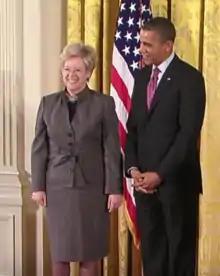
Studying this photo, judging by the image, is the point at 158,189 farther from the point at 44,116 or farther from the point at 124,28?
the point at 124,28

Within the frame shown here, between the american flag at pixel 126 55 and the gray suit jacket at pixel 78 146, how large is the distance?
0.56 m

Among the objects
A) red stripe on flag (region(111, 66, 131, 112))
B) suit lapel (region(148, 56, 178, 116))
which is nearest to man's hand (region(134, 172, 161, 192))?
suit lapel (region(148, 56, 178, 116))

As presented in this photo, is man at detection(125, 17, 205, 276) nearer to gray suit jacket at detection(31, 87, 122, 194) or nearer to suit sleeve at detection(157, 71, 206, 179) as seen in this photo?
suit sleeve at detection(157, 71, 206, 179)

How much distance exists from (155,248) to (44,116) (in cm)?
80

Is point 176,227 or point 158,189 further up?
point 158,189

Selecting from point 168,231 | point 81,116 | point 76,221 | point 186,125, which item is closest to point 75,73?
point 81,116

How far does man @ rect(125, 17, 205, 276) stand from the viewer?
267cm

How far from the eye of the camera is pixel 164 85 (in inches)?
106

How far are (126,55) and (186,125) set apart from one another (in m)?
0.80

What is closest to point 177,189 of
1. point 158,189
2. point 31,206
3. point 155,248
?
point 158,189

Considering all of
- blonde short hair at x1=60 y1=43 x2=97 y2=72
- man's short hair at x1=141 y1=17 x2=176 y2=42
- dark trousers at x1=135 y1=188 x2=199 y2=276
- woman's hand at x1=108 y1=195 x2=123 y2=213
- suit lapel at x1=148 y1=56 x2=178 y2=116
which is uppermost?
man's short hair at x1=141 y1=17 x2=176 y2=42

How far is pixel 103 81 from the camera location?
11.5ft

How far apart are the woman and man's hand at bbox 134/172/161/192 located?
0.12 metres

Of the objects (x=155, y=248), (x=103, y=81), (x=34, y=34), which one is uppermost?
(x=34, y=34)
